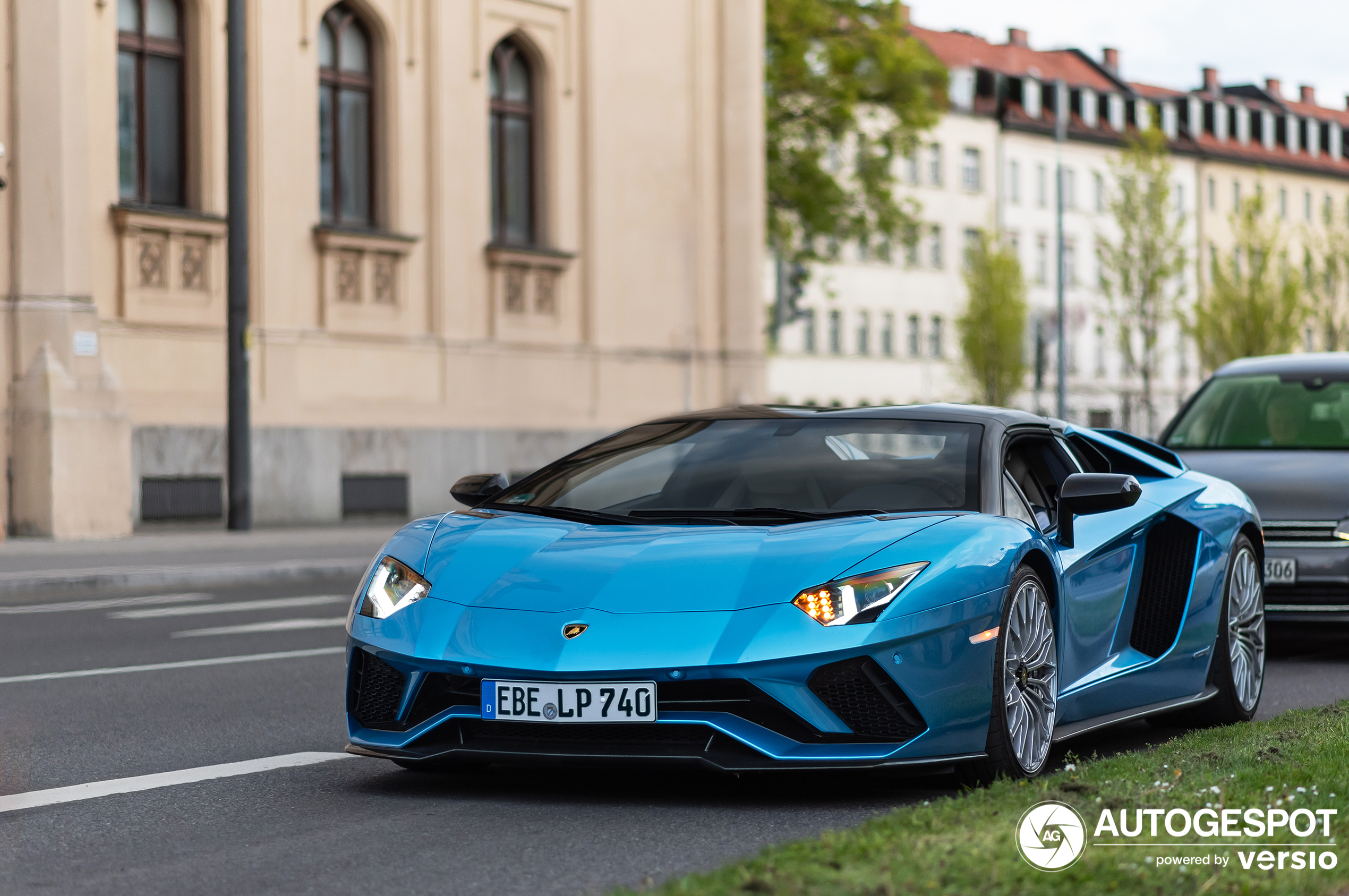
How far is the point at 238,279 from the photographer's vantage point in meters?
22.8

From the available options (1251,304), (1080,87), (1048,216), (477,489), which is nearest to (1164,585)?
(477,489)

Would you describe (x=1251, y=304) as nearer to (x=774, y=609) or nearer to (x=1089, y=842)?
(x=774, y=609)

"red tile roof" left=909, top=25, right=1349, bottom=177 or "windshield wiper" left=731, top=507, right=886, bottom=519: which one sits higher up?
"red tile roof" left=909, top=25, right=1349, bottom=177

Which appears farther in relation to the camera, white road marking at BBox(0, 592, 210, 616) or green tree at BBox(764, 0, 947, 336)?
green tree at BBox(764, 0, 947, 336)

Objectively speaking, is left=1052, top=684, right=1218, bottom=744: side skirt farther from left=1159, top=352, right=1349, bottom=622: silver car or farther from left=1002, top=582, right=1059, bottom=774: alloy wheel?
left=1159, top=352, right=1349, bottom=622: silver car

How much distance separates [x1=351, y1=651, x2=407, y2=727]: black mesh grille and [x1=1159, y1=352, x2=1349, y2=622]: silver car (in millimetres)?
5600

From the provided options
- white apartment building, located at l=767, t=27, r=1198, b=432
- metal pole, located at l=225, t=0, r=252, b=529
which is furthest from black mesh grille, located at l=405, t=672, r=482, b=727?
white apartment building, located at l=767, t=27, r=1198, b=432

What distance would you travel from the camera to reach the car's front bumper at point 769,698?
5703 mm

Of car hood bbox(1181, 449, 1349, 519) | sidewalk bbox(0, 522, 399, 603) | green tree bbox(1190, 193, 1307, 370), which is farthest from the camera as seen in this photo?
green tree bbox(1190, 193, 1307, 370)

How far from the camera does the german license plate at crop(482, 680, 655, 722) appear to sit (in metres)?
5.72

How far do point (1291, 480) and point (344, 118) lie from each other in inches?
762

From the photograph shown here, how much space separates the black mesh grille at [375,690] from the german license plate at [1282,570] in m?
5.95

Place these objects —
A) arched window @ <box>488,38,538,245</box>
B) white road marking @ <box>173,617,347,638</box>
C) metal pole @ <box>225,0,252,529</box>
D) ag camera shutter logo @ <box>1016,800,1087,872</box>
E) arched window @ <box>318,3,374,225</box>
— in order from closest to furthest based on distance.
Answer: ag camera shutter logo @ <box>1016,800,1087,872</box> < white road marking @ <box>173,617,347,638</box> < metal pole @ <box>225,0,252,529</box> < arched window @ <box>318,3,374,225</box> < arched window @ <box>488,38,538,245</box>

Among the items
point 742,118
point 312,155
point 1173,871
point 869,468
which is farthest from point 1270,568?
point 742,118
